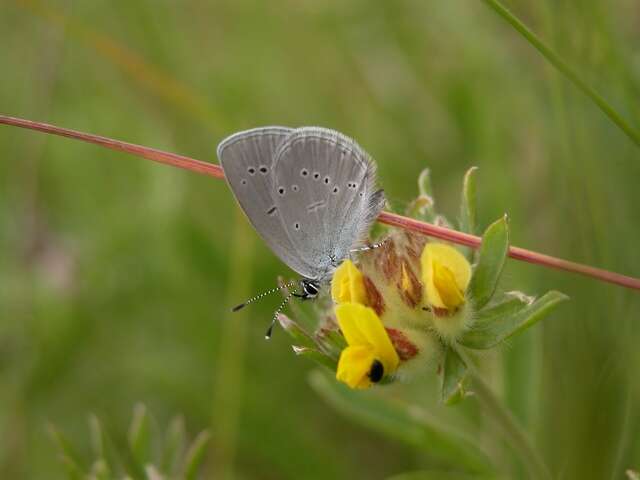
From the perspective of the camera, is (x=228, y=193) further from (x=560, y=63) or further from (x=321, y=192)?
(x=560, y=63)

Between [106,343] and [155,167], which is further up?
[155,167]

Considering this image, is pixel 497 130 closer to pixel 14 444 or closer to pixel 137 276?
pixel 137 276

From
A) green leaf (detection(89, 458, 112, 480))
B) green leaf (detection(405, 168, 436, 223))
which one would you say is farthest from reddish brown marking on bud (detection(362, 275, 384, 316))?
green leaf (detection(89, 458, 112, 480))

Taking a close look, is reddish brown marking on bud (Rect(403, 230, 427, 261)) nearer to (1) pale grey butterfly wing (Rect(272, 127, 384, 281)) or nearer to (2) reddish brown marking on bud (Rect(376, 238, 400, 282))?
(2) reddish brown marking on bud (Rect(376, 238, 400, 282))

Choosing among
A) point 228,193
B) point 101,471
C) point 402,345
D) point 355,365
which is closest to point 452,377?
point 402,345

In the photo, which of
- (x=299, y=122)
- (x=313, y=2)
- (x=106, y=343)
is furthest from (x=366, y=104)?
(x=106, y=343)

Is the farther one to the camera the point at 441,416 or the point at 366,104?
the point at 366,104

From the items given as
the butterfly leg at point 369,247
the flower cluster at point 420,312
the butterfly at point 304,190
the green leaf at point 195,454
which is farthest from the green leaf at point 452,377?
the green leaf at point 195,454
